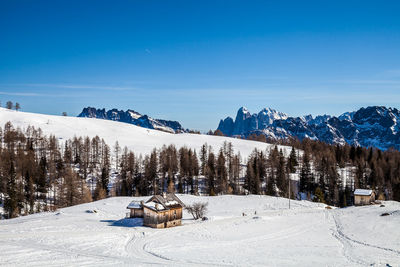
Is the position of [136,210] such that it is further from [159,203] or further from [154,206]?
[154,206]

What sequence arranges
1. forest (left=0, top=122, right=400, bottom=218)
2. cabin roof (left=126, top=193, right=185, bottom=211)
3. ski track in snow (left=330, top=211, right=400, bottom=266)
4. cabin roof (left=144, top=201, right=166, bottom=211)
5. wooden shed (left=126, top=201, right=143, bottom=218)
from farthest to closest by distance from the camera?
forest (left=0, top=122, right=400, bottom=218) < wooden shed (left=126, top=201, right=143, bottom=218) < cabin roof (left=126, top=193, right=185, bottom=211) < cabin roof (left=144, top=201, right=166, bottom=211) < ski track in snow (left=330, top=211, right=400, bottom=266)

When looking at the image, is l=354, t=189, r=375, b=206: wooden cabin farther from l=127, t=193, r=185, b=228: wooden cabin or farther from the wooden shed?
the wooden shed

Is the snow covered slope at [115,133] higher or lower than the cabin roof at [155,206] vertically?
higher

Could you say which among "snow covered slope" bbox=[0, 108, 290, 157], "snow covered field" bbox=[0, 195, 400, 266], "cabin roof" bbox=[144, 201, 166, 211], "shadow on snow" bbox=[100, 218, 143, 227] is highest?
"snow covered slope" bbox=[0, 108, 290, 157]

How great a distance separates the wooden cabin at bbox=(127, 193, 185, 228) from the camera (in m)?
50.6

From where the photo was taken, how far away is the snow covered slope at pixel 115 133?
6142 inches

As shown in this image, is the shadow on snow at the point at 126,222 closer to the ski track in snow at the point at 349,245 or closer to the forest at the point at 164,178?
the forest at the point at 164,178

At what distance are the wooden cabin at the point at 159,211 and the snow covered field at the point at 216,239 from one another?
2127 millimetres

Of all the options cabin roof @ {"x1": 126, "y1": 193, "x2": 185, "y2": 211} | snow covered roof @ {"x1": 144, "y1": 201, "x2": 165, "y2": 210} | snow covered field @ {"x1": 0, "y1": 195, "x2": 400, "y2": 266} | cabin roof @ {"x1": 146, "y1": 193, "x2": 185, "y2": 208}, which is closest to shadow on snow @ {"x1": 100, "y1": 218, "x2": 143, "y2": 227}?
snow covered field @ {"x1": 0, "y1": 195, "x2": 400, "y2": 266}

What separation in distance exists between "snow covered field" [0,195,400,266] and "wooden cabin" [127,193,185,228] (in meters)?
2.13

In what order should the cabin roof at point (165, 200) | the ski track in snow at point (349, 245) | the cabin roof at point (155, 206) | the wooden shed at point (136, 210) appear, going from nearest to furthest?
the ski track in snow at point (349, 245), the cabin roof at point (155, 206), the cabin roof at point (165, 200), the wooden shed at point (136, 210)

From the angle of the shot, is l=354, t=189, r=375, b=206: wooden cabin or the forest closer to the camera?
l=354, t=189, r=375, b=206: wooden cabin

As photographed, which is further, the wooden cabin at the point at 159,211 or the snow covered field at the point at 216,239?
the wooden cabin at the point at 159,211

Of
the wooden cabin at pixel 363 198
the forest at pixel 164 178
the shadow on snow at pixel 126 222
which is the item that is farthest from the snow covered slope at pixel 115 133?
the shadow on snow at pixel 126 222
